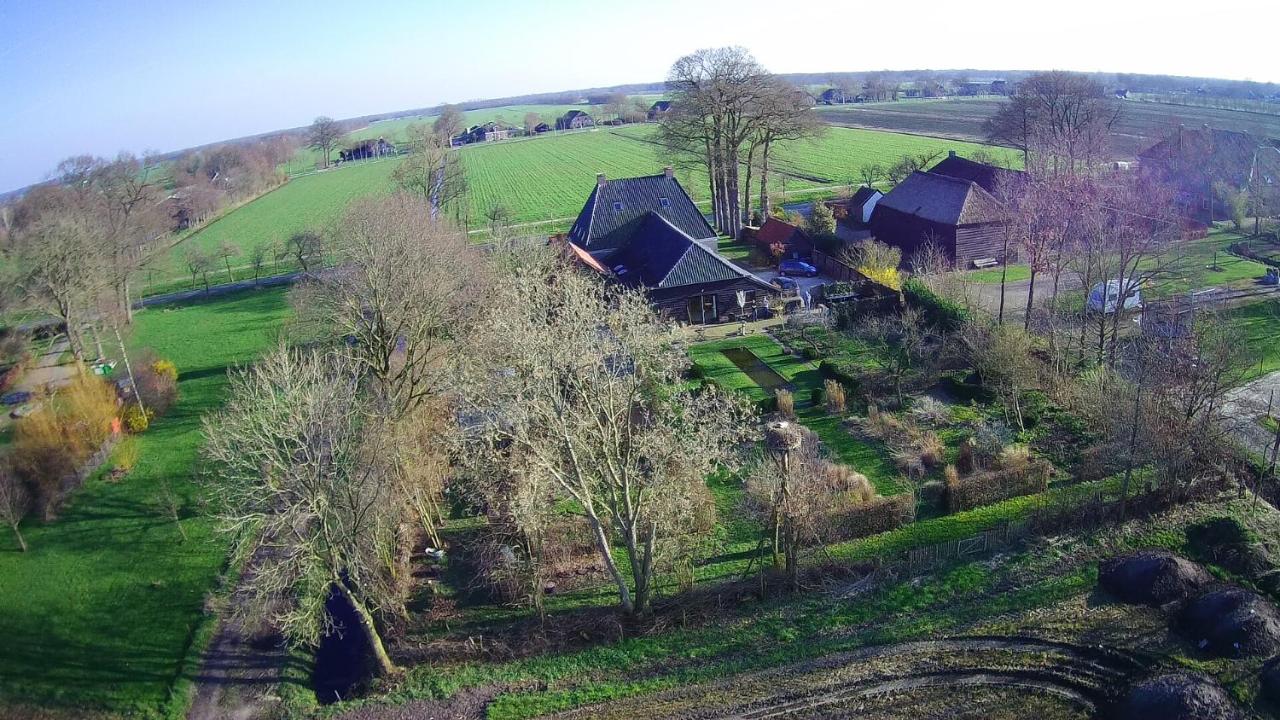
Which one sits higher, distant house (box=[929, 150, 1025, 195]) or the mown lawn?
distant house (box=[929, 150, 1025, 195])

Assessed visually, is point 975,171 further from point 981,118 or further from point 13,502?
point 981,118

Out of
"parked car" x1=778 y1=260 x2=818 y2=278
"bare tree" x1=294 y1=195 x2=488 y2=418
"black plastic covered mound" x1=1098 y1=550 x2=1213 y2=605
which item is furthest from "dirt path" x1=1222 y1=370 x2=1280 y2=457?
"bare tree" x1=294 y1=195 x2=488 y2=418

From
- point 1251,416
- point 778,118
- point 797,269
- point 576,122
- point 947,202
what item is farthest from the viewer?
point 576,122

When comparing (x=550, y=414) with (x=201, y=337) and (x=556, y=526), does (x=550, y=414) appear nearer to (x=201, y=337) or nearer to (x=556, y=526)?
(x=556, y=526)

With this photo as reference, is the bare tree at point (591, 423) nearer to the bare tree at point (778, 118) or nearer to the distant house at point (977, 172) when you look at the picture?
the distant house at point (977, 172)

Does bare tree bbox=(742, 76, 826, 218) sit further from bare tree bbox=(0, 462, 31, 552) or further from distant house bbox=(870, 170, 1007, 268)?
bare tree bbox=(0, 462, 31, 552)

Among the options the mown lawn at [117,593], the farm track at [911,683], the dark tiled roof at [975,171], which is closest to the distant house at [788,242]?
the dark tiled roof at [975,171]

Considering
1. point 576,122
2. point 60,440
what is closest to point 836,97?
point 576,122
